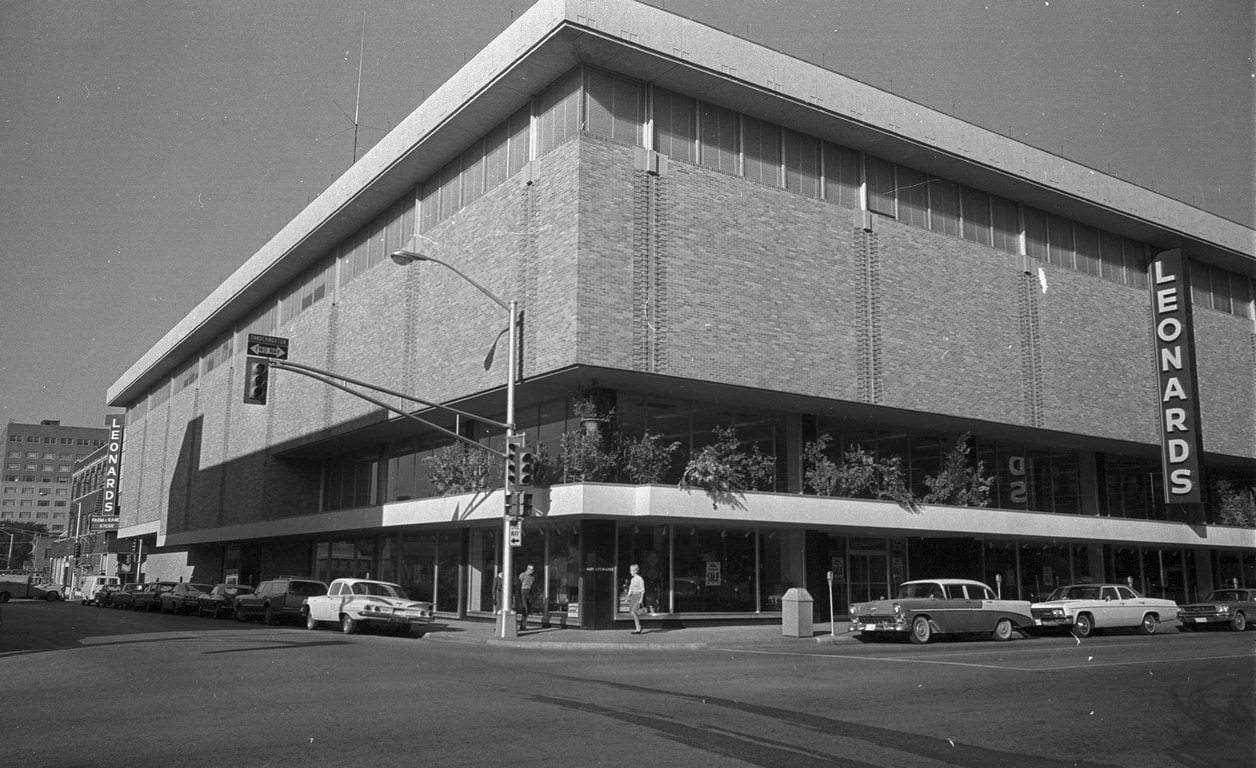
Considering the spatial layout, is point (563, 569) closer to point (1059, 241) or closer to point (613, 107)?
point (613, 107)

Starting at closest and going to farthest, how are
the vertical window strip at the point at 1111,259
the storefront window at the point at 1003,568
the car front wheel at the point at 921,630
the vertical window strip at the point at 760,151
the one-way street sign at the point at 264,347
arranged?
the one-way street sign at the point at 264,347
the car front wheel at the point at 921,630
the vertical window strip at the point at 760,151
the storefront window at the point at 1003,568
the vertical window strip at the point at 1111,259

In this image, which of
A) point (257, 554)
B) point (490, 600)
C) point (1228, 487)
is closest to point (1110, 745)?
point (490, 600)

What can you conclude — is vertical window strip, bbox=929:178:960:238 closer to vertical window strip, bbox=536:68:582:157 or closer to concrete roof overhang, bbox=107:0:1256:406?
concrete roof overhang, bbox=107:0:1256:406

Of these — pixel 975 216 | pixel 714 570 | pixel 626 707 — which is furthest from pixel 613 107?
pixel 626 707

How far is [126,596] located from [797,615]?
128 ft

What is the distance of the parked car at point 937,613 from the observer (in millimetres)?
24828

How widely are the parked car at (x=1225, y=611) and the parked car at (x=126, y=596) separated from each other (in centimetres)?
4454

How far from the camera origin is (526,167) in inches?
1253

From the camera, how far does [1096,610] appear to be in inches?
1156

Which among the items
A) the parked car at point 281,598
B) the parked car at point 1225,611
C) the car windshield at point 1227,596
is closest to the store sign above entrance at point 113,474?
the parked car at point 281,598

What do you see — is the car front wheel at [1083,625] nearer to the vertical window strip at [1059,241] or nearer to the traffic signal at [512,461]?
the traffic signal at [512,461]

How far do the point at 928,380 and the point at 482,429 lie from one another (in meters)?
15.9

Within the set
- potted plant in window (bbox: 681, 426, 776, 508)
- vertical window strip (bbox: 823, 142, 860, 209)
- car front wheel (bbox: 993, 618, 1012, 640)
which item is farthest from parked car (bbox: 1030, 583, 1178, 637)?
vertical window strip (bbox: 823, 142, 860, 209)

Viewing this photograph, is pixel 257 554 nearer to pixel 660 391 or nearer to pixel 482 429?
pixel 482 429
